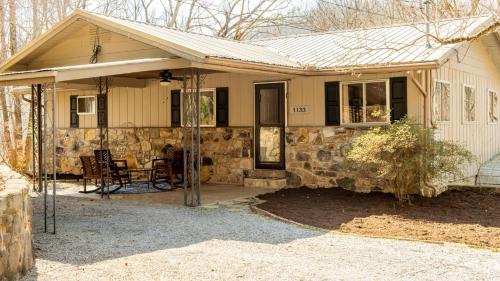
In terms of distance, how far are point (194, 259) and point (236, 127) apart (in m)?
7.01

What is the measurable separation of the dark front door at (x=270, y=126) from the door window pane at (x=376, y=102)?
6.35 feet

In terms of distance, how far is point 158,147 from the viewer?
14.5 metres

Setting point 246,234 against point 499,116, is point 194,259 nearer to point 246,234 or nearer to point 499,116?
point 246,234

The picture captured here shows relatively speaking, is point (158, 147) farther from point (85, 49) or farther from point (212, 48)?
point (212, 48)

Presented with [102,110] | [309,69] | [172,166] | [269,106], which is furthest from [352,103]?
[102,110]

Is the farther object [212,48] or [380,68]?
[380,68]

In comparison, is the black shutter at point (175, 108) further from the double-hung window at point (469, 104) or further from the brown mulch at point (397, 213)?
the double-hung window at point (469, 104)

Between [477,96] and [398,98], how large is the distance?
3.89m

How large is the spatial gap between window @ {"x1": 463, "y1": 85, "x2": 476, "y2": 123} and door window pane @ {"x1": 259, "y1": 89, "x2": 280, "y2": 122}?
424cm

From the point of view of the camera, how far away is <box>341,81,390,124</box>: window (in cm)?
1118

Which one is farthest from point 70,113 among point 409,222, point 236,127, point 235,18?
point 409,222

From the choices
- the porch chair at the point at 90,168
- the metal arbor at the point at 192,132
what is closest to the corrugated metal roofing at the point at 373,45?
the metal arbor at the point at 192,132

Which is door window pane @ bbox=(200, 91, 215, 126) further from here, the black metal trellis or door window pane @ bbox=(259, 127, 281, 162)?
the black metal trellis

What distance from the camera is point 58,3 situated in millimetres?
20688
